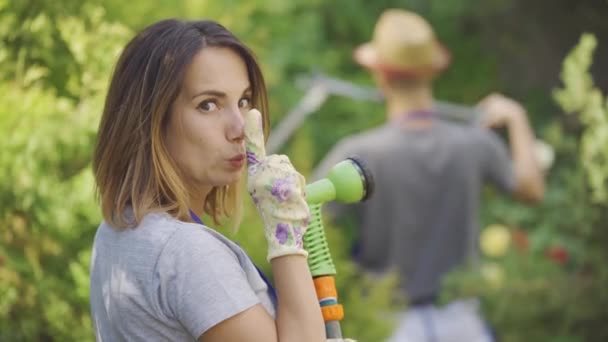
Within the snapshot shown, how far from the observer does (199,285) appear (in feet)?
6.31

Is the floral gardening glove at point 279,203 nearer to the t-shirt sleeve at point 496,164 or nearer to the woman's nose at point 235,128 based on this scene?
the woman's nose at point 235,128

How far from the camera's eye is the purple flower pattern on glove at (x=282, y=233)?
2.01 metres

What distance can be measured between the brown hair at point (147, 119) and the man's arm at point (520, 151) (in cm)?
359

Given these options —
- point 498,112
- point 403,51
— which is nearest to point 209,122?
point 403,51

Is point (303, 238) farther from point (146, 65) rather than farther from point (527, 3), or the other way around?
point (527, 3)

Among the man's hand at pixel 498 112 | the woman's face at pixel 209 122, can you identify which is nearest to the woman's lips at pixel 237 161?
the woman's face at pixel 209 122

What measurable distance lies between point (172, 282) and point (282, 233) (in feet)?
0.70

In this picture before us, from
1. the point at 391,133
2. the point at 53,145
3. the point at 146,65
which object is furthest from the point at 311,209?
the point at 391,133

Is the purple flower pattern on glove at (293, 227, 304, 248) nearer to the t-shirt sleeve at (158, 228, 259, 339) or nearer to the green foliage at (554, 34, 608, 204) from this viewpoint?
the t-shirt sleeve at (158, 228, 259, 339)

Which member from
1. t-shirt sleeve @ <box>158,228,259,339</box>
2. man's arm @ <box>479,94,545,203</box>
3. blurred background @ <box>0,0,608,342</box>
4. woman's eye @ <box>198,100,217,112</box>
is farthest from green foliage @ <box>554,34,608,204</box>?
t-shirt sleeve @ <box>158,228,259,339</box>

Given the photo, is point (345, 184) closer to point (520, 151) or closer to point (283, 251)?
point (283, 251)

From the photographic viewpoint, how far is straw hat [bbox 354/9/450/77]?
18.4 ft

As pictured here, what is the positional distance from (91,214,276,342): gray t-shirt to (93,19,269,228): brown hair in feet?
0.17

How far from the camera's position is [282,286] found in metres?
1.99
